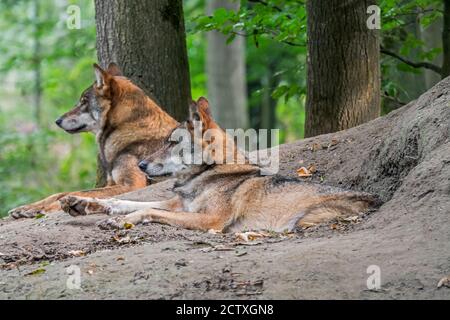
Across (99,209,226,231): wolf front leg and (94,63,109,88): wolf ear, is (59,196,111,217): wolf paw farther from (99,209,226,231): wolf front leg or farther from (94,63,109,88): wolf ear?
(94,63,109,88): wolf ear

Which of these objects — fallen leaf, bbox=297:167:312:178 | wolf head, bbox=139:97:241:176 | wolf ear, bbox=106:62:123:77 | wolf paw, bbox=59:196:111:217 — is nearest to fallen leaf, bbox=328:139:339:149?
fallen leaf, bbox=297:167:312:178

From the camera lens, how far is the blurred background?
38.1ft

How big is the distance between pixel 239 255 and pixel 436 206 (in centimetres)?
154

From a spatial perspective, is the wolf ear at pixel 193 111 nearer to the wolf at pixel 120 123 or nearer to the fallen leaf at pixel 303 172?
the fallen leaf at pixel 303 172

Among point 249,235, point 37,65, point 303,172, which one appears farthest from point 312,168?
point 37,65

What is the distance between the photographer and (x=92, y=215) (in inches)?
314

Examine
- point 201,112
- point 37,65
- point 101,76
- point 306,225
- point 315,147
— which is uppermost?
point 37,65

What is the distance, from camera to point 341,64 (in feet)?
31.5

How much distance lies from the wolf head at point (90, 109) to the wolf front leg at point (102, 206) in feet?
7.27

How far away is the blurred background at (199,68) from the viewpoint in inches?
457

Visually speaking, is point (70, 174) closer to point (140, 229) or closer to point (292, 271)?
point (140, 229)

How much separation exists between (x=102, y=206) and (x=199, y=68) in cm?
1674

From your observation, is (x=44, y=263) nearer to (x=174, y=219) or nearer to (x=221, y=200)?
(x=174, y=219)
